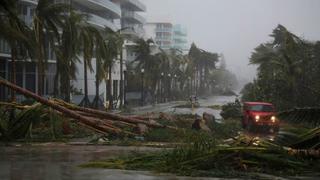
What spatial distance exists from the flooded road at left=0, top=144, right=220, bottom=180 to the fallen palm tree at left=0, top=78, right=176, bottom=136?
2039mm

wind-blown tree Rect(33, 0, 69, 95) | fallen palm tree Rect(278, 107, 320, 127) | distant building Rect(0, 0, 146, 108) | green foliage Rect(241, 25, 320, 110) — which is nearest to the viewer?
fallen palm tree Rect(278, 107, 320, 127)

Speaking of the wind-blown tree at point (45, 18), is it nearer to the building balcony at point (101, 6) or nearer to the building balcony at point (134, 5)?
the building balcony at point (101, 6)

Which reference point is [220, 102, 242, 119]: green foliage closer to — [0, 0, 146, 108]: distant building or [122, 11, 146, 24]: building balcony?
[0, 0, 146, 108]: distant building

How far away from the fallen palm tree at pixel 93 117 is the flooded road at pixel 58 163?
2.04 m

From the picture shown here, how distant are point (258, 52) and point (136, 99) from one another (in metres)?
20.6

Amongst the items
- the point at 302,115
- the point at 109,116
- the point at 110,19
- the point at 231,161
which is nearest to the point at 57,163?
the point at 231,161

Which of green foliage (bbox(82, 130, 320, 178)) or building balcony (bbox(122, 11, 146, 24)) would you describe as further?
building balcony (bbox(122, 11, 146, 24))

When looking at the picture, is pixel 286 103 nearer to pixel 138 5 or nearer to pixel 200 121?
pixel 200 121

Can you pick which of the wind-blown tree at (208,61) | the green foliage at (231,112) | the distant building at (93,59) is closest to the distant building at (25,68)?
the distant building at (93,59)

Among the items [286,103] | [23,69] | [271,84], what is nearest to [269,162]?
[286,103]

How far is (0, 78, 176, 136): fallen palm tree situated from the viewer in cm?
2366

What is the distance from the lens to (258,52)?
3514 inches

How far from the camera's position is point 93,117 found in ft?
85.0

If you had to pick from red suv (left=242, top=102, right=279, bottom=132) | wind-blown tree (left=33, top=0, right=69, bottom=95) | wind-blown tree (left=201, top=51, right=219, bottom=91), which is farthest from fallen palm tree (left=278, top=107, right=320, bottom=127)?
wind-blown tree (left=201, top=51, right=219, bottom=91)
